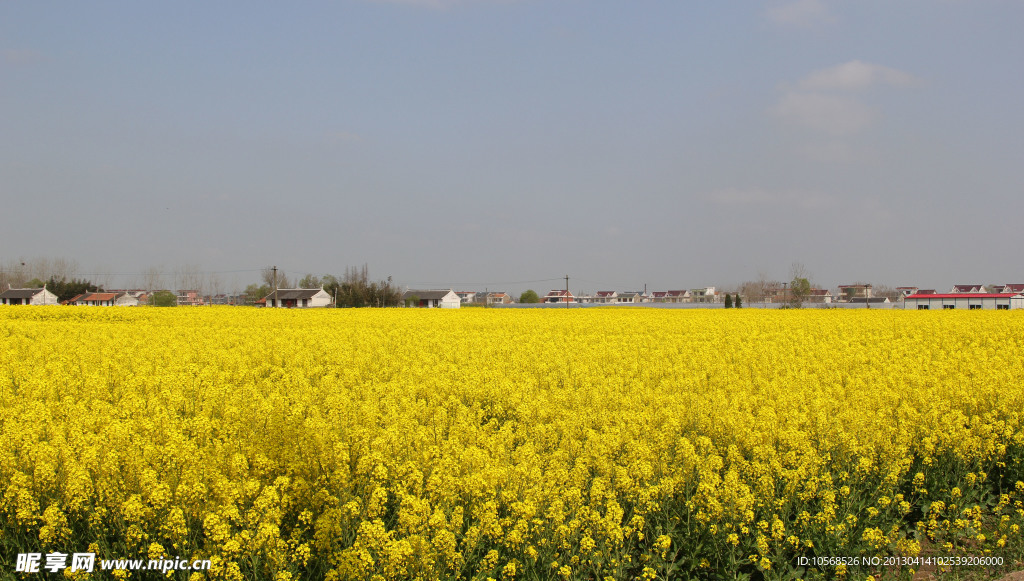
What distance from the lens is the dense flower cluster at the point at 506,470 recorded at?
4574mm

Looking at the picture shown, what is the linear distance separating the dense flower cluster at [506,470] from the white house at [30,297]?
252 ft

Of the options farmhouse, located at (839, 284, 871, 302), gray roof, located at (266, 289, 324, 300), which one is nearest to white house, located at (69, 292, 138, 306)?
gray roof, located at (266, 289, 324, 300)

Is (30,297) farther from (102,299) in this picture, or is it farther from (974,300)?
(974,300)

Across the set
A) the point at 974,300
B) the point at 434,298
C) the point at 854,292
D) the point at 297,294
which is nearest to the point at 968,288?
the point at 854,292

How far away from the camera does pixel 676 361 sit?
12.6 m

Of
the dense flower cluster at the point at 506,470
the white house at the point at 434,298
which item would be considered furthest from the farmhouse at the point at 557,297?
the dense flower cluster at the point at 506,470

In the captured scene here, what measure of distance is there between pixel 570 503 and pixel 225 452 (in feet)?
10.4

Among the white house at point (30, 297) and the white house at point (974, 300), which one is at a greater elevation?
the white house at point (30, 297)

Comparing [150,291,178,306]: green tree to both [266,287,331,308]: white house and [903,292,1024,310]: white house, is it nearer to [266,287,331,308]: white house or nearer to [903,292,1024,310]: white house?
[266,287,331,308]: white house

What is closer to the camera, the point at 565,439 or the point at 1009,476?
the point at 565,439

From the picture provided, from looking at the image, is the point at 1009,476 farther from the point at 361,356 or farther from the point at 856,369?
the point at 361,356

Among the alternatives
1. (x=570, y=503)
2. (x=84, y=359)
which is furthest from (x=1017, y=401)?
(x=84, y=359)

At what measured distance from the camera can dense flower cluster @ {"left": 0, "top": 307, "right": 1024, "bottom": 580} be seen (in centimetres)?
457

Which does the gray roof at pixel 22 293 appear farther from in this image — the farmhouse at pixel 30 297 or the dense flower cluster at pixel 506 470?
the dense flower cluster at pixel 506 470
